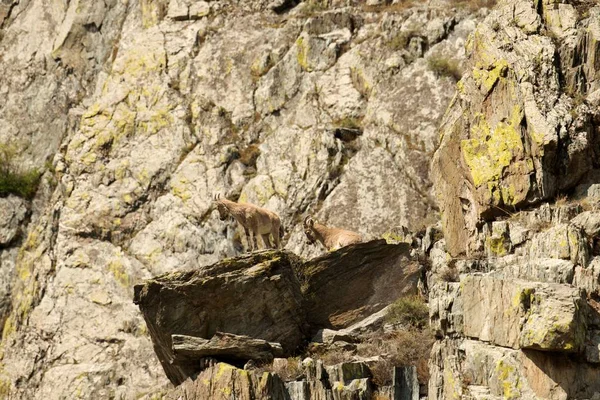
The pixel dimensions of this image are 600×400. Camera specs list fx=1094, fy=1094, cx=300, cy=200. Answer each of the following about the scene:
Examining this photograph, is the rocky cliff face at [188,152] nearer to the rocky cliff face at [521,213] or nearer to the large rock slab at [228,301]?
the large rock slab at [228,301]

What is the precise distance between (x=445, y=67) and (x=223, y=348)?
618 inches

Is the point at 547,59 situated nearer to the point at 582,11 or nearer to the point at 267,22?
the point at 582,11

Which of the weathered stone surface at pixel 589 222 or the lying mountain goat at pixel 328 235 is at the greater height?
the lying mountain goat at pixel 328 235

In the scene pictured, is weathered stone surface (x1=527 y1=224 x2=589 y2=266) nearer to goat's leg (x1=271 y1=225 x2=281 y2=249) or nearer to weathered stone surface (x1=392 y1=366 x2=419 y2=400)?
weathered stone surface (x1=392 y1=366 x2=419 y2=400)

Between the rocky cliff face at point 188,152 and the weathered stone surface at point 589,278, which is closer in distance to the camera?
the weathered stone surface at point 589,278

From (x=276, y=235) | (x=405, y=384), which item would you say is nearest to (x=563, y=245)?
(x=405, y=384)

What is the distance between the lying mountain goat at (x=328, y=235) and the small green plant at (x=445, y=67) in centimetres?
815

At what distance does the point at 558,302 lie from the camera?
22438 mm

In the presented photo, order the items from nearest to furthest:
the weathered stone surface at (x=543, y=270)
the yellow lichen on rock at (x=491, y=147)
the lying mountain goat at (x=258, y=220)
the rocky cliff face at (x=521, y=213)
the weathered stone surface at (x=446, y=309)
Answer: the rocky cliff face at (x=521, y=213), the weathered stone surface at (x=543, y=270), the weathered stone surface at (x=446, y=309), the yellow lichen on rock at (x=491, y=147), the lying mountain goat at (x=258, y=220)

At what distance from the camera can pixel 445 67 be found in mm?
40500

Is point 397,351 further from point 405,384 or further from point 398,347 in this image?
point 405,384

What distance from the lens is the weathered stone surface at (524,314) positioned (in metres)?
22.0

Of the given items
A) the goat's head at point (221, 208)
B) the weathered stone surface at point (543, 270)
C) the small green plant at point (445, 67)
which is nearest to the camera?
the weathered stone surface at point (543, 270)

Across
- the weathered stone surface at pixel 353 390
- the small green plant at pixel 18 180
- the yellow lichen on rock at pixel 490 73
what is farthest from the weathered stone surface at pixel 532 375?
the small green plant at pixel 18 180
